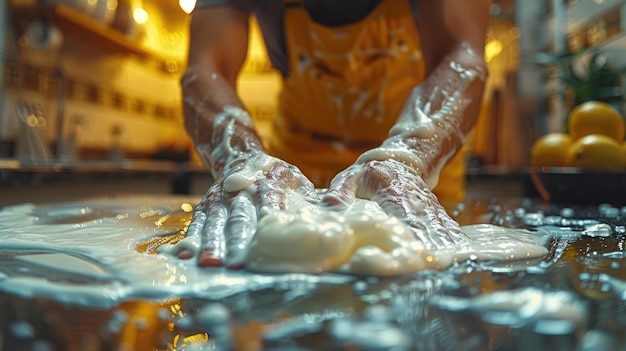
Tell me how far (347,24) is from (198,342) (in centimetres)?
98

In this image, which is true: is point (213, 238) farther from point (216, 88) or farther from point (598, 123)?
point (598, 123)

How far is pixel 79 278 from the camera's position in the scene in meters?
0.35

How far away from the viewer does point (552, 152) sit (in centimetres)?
109

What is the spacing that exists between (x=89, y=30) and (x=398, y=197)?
225cm

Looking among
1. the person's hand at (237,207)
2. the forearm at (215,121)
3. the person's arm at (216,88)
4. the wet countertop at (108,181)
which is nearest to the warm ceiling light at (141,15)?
the wet countertop at (108,181)

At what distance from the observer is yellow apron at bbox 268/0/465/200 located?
1137 millimetres

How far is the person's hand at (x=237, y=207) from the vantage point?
401mm

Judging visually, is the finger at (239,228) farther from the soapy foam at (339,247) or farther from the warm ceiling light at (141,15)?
the warm ceiling light at (141,15)

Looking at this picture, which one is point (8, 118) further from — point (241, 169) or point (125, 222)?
point (241, 169)

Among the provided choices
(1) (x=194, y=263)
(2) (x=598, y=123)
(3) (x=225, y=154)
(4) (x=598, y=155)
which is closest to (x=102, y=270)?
(1) (x=194, y=263)

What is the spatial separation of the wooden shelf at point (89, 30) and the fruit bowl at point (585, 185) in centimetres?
195

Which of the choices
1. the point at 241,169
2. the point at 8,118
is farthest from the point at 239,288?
the point at 8,118

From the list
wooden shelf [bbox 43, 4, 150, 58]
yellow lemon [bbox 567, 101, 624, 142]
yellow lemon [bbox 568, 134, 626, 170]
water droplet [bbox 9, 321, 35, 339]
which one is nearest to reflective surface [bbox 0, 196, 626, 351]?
water droplet [bbox 9, 321, 35, 339]

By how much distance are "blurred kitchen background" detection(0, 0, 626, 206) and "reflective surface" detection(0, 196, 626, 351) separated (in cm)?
81
